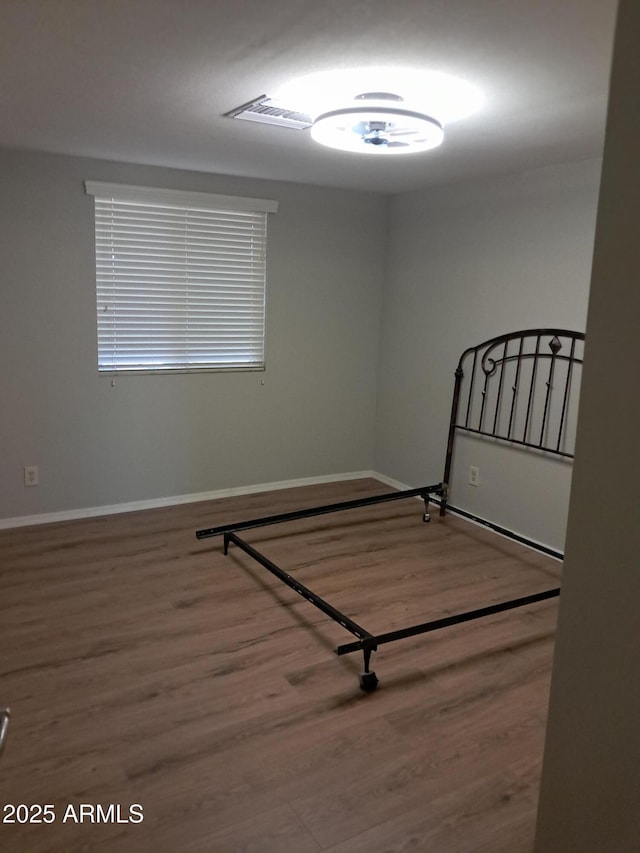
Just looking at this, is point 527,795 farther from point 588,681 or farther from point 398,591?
point 398,591

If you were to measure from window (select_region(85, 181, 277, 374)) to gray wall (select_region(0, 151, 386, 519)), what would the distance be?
84 millimetres

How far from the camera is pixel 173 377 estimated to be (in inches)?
176

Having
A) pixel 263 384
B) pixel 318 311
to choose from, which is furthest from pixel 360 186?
pixel 263 384

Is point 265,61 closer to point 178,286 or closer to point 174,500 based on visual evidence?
point 178,286

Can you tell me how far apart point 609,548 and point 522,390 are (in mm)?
3018

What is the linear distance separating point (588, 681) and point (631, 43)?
3.56 feet

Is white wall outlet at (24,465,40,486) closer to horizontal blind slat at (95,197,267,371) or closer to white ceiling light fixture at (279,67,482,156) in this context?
horizontal blind slat at (95,197,267,371)

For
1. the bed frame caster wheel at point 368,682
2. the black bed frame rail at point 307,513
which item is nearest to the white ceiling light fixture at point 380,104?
the black bed frame rail at point 307,513

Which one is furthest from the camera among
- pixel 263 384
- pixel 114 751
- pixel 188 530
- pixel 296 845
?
pixel 263 384

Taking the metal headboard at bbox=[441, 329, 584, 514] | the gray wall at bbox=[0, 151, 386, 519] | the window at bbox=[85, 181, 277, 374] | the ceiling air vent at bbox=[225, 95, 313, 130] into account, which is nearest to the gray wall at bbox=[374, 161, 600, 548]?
the metal headboard at bbox=[441, 329, 584, 514]

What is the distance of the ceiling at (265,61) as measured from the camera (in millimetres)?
1681

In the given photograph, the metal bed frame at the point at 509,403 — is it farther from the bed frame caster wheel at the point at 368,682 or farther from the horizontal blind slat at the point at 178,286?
the horizontal blind slat at the point at 178,286

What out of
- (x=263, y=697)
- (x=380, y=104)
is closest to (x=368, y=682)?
(x=263, y=697)

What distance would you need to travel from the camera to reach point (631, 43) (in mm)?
1052
